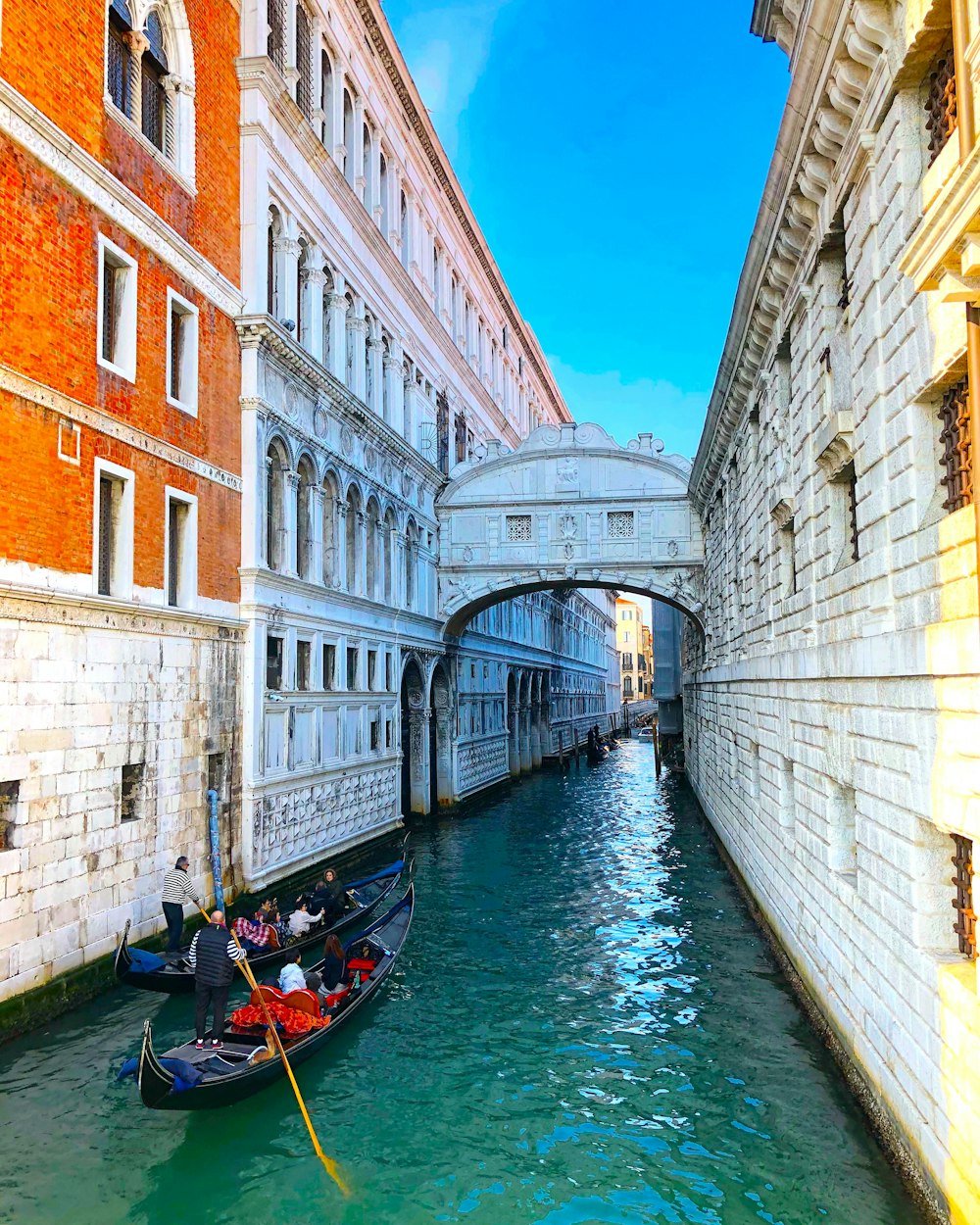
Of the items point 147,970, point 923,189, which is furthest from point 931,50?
point 147,970

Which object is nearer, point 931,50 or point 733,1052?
point 931,50

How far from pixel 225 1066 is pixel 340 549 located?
1104 cm

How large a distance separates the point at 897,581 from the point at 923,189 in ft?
7.59

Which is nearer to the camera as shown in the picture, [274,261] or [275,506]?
[275,506]

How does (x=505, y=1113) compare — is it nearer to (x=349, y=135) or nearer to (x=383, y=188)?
(x=349, y=135)

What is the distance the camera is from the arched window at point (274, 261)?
1490 cm

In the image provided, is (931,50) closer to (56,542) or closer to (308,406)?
(56,542)

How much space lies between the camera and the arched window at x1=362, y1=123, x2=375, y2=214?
755 inches

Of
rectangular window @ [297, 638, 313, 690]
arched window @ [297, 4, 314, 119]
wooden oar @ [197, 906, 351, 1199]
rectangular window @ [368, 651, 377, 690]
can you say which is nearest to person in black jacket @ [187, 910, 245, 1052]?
wooden oar @ [197, 906, 351, 1199]

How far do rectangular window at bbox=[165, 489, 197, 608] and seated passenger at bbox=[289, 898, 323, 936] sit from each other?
4056mm

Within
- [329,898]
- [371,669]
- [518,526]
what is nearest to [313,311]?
[371,669]

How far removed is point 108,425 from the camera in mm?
10266

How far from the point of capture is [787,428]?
10312 millimetres

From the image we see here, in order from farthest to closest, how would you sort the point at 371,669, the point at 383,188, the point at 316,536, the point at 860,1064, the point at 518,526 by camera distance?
the point at 518,526 → the point at 383,188 → the point at 371,669 → the point at 316,536 → the point at 860,1064
